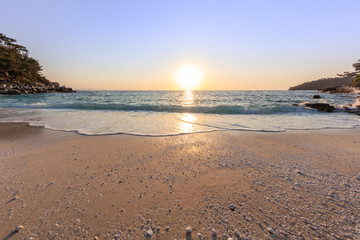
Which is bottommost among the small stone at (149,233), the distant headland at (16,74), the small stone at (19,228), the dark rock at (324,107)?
the small stone at (149,233)

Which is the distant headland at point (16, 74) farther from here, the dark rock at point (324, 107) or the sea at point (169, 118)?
the dark rock at point (324, 107)

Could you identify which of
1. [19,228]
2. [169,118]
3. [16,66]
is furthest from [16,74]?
[19,228]

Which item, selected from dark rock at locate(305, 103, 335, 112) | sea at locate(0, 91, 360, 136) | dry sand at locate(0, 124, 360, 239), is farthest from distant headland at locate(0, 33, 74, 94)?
dark rock at locate(305, 103, 335, 112)

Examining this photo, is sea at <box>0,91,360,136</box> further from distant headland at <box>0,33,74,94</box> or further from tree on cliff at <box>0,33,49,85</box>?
tree on cliff at <box>0,33,49,85</box>

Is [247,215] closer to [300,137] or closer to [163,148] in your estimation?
[163,148]

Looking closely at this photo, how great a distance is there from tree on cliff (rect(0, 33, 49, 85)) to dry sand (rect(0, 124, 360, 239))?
5091 cm

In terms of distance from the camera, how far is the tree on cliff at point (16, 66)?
35781 millimetres

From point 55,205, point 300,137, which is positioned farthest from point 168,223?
point 300,137

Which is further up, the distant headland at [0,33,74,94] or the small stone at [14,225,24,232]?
the distant headland at [0,33,74,94]

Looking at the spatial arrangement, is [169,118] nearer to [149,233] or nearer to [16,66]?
[149,233]

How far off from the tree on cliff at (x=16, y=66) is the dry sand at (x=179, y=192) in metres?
50.9

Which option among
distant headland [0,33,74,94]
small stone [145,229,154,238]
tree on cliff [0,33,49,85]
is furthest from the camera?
tree on cliff [0,33,49,85]

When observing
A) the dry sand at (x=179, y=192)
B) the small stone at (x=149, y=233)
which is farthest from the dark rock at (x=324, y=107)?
the small stone at (x=149, y=233)

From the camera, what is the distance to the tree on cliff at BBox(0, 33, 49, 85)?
35781 millimetres
